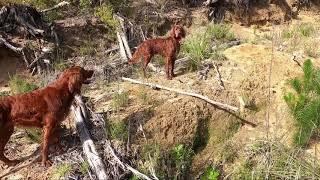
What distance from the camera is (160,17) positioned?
10789mm

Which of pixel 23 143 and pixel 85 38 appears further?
pixel 85 38

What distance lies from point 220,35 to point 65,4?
320cm

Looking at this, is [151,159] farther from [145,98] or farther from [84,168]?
[145,98]

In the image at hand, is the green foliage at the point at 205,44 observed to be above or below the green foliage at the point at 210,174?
above

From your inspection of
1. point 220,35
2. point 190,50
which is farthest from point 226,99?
point 220,35

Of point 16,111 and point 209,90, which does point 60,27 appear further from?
point 16,111

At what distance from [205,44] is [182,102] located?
75.6 inches

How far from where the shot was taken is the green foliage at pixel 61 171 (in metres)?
6.23

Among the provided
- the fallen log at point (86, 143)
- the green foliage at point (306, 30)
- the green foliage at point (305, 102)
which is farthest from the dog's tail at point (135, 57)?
the green foliage at point (306, 30)

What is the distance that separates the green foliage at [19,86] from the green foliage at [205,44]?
9.05ft

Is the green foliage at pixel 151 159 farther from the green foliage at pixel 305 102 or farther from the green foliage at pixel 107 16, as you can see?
the green foliage at pixel 107 16

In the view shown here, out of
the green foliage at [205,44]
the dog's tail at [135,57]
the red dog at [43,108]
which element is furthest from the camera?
the green foliage at [205,44]

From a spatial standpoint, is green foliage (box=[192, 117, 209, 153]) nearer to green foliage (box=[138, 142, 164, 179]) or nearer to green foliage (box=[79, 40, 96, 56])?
green foliage (box=[138, 142, 164, 179])

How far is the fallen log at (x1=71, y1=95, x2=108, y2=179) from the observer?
6.27 m
